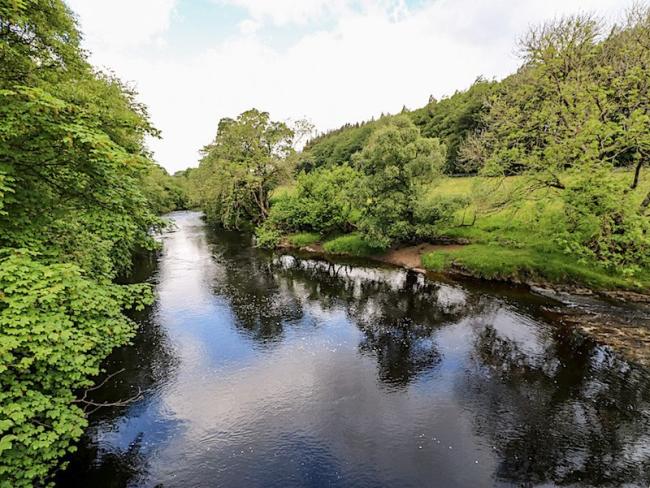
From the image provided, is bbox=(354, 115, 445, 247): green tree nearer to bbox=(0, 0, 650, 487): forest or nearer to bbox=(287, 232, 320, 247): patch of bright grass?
bbox=(0, 0, 650, 487): forest

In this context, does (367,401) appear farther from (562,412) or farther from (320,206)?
(320,206)

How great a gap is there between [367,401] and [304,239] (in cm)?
3064

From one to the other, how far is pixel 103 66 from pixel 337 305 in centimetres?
2604

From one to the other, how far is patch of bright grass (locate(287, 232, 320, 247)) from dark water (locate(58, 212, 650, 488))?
63.0 ft

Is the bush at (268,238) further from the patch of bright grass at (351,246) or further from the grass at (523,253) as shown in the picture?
the grass at (523,253)

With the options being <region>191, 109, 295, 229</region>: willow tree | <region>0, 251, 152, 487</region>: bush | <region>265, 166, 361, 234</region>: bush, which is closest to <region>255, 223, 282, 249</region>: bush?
<region>265, 166, 361, 234</region>: bush

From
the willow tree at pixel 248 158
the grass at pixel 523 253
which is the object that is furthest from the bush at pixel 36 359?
the willow tree at pixel 248 158

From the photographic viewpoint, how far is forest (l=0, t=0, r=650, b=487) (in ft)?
26.3

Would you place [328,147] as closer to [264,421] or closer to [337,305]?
[337,305]

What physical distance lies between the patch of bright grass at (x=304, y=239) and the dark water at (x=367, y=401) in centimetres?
1920

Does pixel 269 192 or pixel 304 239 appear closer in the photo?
pixel 304 239

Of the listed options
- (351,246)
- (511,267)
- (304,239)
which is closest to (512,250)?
(511,267)

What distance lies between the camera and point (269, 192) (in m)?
54.9

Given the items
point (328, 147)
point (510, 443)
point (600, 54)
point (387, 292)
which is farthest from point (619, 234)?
point (328, 147)
